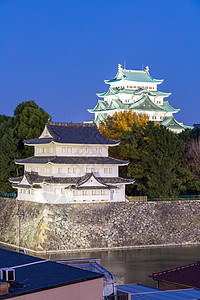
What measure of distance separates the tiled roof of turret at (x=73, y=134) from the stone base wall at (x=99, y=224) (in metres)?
4.29

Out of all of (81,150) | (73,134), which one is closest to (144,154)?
(81,150)

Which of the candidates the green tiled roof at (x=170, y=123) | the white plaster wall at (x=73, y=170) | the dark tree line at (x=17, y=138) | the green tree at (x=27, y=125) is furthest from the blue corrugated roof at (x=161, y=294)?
the green tiled roof at (x=170, y=123)

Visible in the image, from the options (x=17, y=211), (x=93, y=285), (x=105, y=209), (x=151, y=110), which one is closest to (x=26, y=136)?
(x=17, y=211)

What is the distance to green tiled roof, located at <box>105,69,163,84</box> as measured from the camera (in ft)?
204

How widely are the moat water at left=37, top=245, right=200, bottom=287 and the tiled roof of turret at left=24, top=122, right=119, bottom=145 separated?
7.70 metres

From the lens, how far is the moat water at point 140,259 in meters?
28.4

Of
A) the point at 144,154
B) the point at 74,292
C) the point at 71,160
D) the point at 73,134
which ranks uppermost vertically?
the point at 73,134

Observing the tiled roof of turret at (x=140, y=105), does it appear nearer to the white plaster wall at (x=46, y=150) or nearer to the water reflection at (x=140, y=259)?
the white plaster wall at (x=46, y=150)

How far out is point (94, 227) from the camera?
116ft

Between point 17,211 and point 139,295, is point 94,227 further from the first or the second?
point 139,295

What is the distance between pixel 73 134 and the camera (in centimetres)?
3784

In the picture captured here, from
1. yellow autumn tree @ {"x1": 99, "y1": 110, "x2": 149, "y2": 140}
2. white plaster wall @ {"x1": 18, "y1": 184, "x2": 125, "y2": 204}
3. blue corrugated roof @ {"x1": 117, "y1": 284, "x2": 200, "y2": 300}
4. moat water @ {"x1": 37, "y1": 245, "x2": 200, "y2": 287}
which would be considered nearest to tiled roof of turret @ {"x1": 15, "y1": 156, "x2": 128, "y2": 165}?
white plaster wall @ {"x1": 18, "y1": 184, "x2": 125, "y2": 204}

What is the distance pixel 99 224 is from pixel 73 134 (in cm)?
646

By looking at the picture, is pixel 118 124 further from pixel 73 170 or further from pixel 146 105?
pixel 73 170
